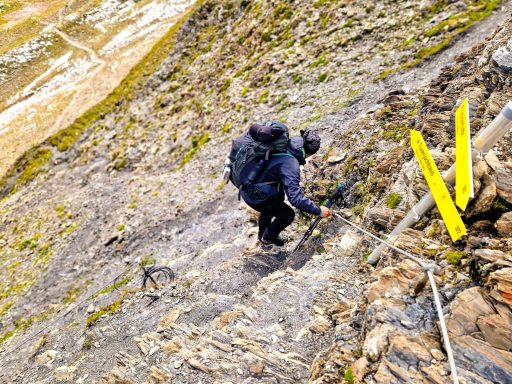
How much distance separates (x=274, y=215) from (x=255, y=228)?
332cm

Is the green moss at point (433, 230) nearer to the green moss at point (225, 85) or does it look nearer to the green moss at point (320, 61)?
the green moss at point (320, 61)

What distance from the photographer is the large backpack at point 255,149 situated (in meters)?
9.23

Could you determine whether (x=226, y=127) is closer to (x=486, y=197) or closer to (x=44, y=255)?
(x=44, y=255)

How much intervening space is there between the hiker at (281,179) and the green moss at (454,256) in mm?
3799

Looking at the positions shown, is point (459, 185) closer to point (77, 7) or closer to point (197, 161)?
point (197, 161)

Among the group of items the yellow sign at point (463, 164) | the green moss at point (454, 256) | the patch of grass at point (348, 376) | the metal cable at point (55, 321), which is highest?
the yellow sign at point (463, 164)

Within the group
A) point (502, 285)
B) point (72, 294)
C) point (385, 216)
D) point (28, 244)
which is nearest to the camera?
point (502, 285)

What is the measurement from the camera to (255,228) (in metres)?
15.0

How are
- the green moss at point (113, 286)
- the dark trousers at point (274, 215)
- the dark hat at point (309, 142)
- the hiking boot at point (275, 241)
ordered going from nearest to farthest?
the dark hat at point (309, 142), the dark trousers at point (274, 215), the hiking boot at point (275, 241), the green moss at point (113, 286)

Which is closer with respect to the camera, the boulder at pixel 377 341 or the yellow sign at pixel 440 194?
the yellow sign at pixel 440 194

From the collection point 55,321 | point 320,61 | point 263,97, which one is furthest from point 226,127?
point 55,321

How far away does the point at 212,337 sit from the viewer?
902cm

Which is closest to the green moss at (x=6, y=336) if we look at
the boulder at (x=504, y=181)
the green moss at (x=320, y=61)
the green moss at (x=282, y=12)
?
the boulder at (x=504, y=181)

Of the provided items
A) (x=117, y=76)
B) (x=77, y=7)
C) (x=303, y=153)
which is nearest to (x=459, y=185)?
(x=303, y=153)
